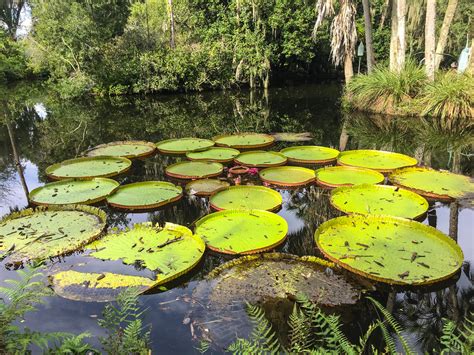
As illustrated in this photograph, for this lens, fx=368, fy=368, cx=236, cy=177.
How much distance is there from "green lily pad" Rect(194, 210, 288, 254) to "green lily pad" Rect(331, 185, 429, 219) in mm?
902

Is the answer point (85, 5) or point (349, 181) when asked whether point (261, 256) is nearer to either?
Result: point (349, 181)

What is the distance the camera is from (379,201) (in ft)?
14.2

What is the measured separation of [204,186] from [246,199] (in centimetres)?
74

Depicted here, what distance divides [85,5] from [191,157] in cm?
1302

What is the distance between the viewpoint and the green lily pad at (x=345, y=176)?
4992 millimetres

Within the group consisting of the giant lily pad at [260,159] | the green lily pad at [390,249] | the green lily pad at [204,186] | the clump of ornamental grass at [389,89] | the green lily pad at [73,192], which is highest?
the clump of ornamental grass at [389,89]

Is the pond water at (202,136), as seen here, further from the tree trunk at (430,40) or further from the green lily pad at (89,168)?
the tree trunk at (430,40)

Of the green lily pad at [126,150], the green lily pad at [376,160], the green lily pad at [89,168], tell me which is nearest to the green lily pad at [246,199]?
the green lily pad at [376,160]

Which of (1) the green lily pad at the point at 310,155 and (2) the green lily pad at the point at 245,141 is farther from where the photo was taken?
(2) the green lily pad at the point at 245,141

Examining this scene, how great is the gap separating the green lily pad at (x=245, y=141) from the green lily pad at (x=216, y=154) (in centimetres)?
35

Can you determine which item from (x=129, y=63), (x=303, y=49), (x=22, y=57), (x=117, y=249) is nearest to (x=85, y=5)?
(x=129, y=63)

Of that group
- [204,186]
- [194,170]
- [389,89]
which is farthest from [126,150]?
[389,89]

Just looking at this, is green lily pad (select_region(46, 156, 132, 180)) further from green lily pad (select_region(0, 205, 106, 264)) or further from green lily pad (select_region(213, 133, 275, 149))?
green lily pad (select_region(213, 133, 275, 149))

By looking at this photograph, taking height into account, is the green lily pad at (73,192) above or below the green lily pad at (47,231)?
above
